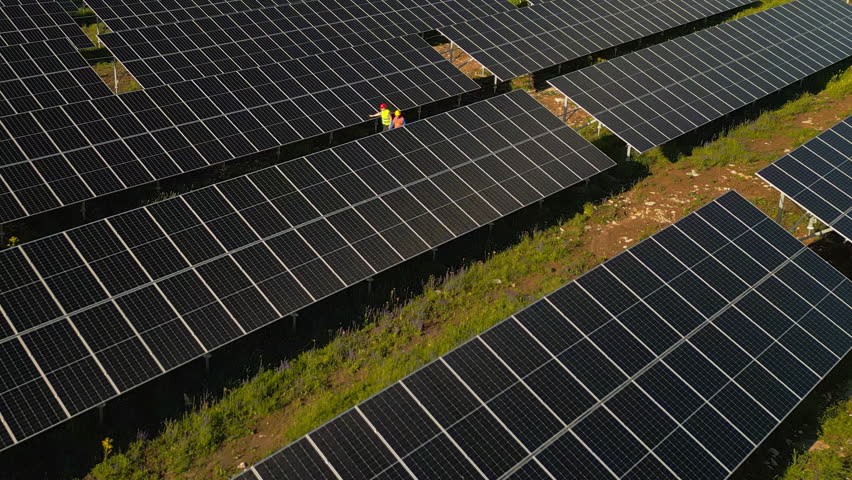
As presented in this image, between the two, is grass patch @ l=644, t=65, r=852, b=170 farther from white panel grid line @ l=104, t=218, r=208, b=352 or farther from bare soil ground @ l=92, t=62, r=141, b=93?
bare soil ground @ l=92, t=62, r=141, b=93

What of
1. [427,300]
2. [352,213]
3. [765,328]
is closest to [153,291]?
[352,213]

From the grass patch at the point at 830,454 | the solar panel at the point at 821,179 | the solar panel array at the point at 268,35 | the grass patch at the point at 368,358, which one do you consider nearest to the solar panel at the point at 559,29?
the solar panel array at the point at 268,35

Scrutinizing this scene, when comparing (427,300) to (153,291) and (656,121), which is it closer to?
(153,291)

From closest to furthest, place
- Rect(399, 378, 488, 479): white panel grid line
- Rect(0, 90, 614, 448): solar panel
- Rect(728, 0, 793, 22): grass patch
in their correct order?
1. Rect(399, 378, 488, 479): white panel grid line
2. Rect(0, 90, 614, 448): solar panel
3. Rect(728, 0, 793, 22): grass patch

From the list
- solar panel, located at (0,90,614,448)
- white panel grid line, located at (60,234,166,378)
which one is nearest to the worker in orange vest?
solar panel, located at (0,90,614,448)

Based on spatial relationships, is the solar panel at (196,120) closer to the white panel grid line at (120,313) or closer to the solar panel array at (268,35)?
the solar panel array at (268,35)

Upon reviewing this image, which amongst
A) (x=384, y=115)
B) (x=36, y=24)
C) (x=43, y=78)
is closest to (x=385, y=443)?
(x=384, y=115)

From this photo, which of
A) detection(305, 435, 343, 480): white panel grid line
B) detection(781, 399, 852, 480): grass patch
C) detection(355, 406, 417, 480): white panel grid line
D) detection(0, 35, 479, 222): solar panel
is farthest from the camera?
detection(0, 35, 479, 222): solar panel

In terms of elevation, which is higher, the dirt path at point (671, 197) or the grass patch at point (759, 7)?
the dirt path at point (671, 197)
